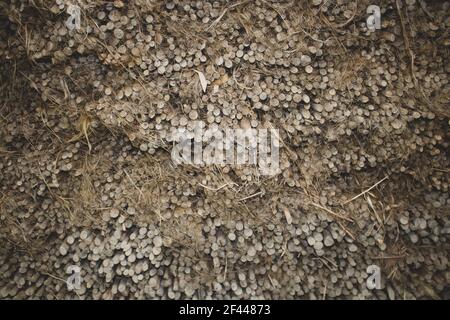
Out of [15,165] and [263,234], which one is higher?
[15,165]

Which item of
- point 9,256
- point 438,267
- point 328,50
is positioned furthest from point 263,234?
point 9,256

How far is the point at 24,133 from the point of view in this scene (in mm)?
2713

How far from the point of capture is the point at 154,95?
264 centimetres

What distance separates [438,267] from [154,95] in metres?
2.24

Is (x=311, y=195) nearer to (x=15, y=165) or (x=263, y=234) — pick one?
(x=263, y=234)

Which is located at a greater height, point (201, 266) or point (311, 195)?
point (311, 195)

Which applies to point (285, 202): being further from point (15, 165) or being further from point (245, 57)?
point (15, 165)

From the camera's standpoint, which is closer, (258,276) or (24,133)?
(258,276)

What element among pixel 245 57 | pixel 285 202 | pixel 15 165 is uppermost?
pixel 245 57

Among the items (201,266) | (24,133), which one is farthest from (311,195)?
(24,133)

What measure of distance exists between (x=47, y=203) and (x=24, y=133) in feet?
1.80
